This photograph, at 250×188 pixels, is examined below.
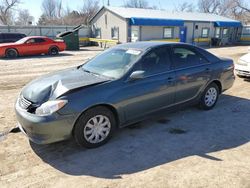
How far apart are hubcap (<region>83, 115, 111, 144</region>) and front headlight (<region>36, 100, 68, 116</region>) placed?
52 centimetres

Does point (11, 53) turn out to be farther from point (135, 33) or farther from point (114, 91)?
point (114, 91)

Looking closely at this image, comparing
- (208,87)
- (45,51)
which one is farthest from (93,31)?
(208,87)

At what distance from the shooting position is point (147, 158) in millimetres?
3459

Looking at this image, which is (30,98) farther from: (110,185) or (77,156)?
(110,185)

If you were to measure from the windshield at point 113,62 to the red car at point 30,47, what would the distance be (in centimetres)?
1238

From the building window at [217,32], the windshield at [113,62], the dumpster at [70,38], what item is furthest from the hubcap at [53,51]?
the building window at [217,32]

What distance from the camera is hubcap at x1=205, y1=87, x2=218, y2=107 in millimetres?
5258

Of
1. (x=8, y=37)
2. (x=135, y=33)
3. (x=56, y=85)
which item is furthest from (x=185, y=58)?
(x=135, y=33)

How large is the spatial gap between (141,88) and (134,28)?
19984mm

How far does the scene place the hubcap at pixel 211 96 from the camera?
526 centimetres

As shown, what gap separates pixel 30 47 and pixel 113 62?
13.2 meters

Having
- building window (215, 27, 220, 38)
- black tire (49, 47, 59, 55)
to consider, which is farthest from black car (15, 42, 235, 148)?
building window (215, 27, 220, 38)

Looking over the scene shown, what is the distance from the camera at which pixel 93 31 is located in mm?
28609

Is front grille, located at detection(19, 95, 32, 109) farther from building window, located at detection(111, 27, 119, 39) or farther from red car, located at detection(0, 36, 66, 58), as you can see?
building window, located at detection(111, 27, 119, 39)
